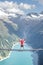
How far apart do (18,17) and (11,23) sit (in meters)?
0.29

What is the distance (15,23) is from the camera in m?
6.69

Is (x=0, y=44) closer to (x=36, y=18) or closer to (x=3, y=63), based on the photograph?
(x=3, y=63)

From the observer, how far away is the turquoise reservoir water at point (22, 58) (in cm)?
659

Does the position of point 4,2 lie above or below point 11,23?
above

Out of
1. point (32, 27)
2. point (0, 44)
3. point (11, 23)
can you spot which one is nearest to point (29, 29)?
point (32, 27)

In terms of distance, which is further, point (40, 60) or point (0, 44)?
point (0, 44)

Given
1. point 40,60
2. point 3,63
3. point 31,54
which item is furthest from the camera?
point 3,63

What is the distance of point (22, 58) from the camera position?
691 centimetres

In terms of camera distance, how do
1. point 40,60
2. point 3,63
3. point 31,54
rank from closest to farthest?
point 40,60 < point 31,54 < point 3,63

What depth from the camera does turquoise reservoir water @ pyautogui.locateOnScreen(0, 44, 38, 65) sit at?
21.6ft

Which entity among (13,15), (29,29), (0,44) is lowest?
(0,44)

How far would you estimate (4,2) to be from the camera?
21.4 feet

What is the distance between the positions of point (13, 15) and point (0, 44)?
3.22ft

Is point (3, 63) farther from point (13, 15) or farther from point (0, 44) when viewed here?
point (13, 15)
